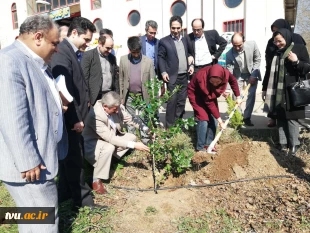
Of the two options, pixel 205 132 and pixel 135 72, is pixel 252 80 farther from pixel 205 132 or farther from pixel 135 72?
pixel 135 72

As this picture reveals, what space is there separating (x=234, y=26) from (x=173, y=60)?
8.42 m

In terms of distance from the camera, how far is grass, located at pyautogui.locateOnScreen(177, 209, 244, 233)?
100 inches

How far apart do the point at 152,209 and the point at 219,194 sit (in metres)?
0.77

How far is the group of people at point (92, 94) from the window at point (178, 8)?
9431mm

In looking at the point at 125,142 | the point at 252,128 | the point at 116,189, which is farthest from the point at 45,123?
the point at 252,128

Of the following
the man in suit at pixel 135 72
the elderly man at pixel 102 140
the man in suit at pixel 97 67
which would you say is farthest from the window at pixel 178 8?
the elderly man at pixel 102 140

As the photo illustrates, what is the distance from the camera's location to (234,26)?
1188 cm

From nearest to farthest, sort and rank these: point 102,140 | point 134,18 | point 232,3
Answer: point 102,140, point 232,3, point 134,18

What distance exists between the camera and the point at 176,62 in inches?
180

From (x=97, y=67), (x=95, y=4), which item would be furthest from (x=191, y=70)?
(x=95, y=4)

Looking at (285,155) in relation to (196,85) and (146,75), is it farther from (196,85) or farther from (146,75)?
(146,75)

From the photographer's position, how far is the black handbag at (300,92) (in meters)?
3.23

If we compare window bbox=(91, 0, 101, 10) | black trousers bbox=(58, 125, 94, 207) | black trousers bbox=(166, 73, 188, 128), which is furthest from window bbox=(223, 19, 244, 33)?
black trousers bbox=(58, 125, 94, 207)

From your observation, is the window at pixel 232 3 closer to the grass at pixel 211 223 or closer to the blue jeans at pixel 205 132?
the blue jeans at pixel 205 132
